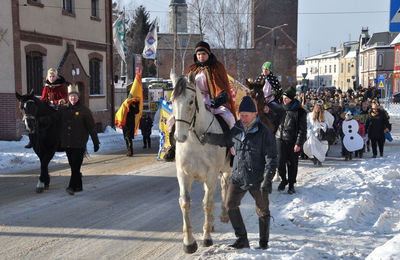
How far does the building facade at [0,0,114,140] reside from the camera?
1683 centimetres

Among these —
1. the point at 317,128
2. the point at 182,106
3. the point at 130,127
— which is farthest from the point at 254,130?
the point at 130,127

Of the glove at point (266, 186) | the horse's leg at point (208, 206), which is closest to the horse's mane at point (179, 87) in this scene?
the horse's leg at point (208, 206)

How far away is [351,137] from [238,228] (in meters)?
9.63

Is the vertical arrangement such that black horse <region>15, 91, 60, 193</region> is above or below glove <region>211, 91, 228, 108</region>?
below

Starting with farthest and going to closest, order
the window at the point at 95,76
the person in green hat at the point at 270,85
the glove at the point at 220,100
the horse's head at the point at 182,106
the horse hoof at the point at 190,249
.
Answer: the window at the point at 95,76 → the person in green hat at the point at 270,85 → the glove at the point at 220,100 → the horse hoof at the point at 190,249 → the horse's head at the point at 182,106

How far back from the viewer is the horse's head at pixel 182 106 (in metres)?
5.04

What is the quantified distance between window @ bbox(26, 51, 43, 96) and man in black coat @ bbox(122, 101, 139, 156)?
5.43 metres

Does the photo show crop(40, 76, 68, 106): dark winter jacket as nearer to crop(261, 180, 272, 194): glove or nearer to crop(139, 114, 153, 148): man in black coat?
crop(261, 180, 272, 194): glove

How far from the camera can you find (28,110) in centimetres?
861

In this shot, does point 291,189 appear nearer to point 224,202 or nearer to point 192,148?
point 224,202

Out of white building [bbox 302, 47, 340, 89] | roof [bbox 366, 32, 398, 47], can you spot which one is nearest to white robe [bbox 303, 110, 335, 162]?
roof [bbox 366, 32, 398, 47]

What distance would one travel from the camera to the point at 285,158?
922 cm

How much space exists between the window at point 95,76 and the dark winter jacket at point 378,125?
14442 millimetres

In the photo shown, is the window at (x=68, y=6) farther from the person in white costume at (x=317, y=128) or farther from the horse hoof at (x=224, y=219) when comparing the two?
the horse hoof at (x=224, y=219)
